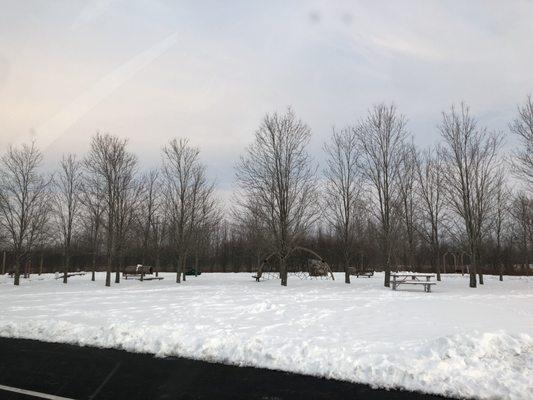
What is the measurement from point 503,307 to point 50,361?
12.6 meters

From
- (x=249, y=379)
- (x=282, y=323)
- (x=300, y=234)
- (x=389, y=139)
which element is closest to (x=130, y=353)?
(x=249, y=379)

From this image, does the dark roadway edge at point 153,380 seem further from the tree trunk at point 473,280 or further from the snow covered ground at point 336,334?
the tree trunk at point 473,280

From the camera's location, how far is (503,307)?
13477mm

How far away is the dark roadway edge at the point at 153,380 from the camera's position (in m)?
5.79

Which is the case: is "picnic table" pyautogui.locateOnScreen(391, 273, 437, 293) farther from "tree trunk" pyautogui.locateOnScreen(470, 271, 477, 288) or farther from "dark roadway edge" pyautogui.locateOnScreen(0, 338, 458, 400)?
"dark roadway edge" pyautogui.locateOnScreen(0, 338, 458, 400)

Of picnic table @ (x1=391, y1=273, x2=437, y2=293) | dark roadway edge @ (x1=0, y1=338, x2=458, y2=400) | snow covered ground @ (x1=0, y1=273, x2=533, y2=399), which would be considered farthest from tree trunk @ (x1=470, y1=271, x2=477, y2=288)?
dark roadway edge @ (x1=0, y1=338, x2=458, y2=400)

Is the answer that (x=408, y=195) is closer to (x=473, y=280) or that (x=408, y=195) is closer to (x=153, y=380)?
(x=473, y=280)

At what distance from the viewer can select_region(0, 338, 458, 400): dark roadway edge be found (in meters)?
5.79

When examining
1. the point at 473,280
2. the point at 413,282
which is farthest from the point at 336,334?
the point at 473,280

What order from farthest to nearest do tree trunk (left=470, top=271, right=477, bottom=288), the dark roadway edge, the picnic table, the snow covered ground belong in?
tree trunk (left=470, top=271, right=477, bottom=288) < the picnic table < the snow covered ground < the dark roadway edge

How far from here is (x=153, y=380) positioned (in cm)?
648

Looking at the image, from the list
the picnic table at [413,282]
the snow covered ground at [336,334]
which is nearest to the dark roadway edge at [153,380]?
the snow covered ground at [336,334]

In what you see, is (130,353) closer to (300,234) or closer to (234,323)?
(234,323)

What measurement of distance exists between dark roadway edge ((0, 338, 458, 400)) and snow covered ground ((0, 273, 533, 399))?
15.8 inches
